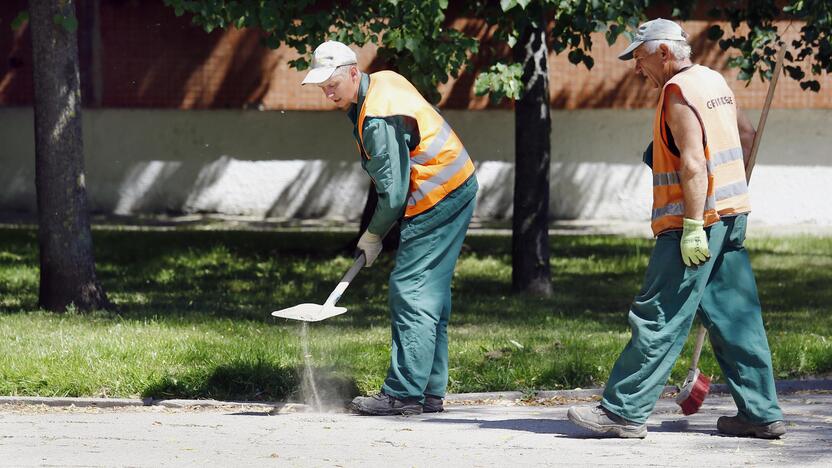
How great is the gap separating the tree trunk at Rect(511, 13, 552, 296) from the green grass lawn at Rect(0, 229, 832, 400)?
0.93ft

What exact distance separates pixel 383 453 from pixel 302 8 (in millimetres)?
5639

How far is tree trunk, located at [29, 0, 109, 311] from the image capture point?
971cm

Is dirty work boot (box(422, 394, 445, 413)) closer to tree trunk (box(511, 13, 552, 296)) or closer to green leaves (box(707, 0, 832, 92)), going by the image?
tree trunk (box(511, 13, 552, 296))

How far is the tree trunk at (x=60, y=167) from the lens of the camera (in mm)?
9711

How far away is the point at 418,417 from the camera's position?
22.2ft

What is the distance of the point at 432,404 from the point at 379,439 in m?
0.74

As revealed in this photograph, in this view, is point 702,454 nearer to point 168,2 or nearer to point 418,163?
point 418,163

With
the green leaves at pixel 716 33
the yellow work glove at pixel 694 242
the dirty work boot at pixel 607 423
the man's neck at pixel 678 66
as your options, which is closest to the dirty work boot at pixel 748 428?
the dirty work boot at pixel 607 423

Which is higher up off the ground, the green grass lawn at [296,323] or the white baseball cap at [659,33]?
the white baseball cap at [659,33]

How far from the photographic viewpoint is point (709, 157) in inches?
232

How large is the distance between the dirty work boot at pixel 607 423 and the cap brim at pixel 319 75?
2.00m

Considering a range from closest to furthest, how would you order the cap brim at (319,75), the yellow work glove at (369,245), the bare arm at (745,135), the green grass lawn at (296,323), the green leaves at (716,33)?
1. the bare arm at (745,135)
2. the cap brim at (319,75)
3. the yellow work glove at (369,245)
4. the green grass lawn at (296,323)
5. the green leaves at (716,33)

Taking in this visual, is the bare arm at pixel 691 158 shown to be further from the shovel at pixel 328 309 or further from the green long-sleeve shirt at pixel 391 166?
the shovel at pixel 328 309

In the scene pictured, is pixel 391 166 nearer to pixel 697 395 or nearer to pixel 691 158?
pixel 691 158
